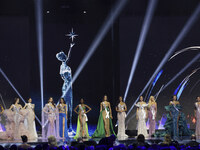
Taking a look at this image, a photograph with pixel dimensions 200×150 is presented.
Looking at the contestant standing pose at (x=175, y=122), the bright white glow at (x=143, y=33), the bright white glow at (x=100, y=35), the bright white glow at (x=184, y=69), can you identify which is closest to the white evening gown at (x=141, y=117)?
the contestant standing pose at (x=175, y=122)

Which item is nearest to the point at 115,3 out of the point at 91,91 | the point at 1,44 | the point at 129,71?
the point at 129,71

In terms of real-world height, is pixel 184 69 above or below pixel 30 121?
above

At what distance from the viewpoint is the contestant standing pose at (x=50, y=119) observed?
1395 centimetres

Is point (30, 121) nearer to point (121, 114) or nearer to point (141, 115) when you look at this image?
point (121, 114)

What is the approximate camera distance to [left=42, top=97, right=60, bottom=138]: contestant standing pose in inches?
549

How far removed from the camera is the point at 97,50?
1739 cm

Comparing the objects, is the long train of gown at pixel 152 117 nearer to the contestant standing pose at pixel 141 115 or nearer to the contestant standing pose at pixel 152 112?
the contestant standing pose at pixel 152 112

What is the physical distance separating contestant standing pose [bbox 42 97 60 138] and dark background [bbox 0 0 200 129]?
2.76m

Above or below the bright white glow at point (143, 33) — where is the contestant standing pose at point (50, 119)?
below

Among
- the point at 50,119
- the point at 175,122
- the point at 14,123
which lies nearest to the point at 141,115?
the point at 175,122

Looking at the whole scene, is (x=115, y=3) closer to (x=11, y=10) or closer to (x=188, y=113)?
(x=11, y=10)

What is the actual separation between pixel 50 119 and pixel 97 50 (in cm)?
478

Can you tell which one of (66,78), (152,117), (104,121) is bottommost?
(104,121)

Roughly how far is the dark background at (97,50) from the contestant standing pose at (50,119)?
276 centimetres
